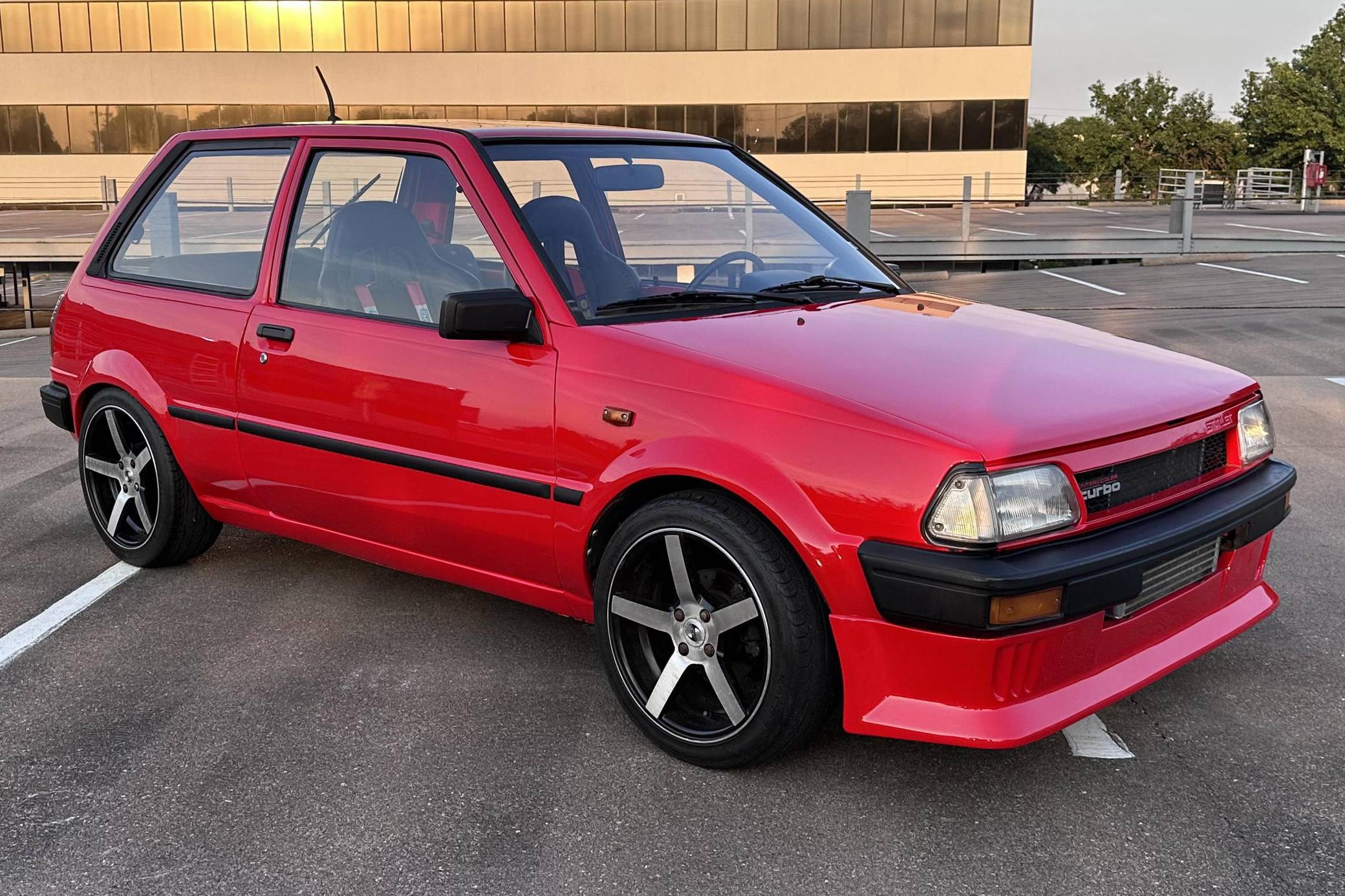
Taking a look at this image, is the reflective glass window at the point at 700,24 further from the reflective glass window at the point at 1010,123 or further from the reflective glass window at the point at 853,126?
the reflective glass window at the point at 1010,123

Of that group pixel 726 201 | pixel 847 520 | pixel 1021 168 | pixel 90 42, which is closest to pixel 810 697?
pixel 847 520

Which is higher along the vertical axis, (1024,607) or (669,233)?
(669,233)

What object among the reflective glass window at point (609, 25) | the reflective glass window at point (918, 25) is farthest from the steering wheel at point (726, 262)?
the reflective glass window at point (609, 25)

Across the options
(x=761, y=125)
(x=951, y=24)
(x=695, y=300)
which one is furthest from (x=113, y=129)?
(x=695, y=300)

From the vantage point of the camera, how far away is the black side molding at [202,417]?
4.30 metres

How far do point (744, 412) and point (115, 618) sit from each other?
257 cm

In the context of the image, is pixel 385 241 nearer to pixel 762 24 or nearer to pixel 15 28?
pixel 762 24

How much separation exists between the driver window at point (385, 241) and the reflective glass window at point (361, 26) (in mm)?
44835

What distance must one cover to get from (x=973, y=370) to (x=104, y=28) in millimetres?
49948

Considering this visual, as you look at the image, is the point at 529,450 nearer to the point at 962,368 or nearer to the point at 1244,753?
the point at 962,368

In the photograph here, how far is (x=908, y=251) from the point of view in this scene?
19.3 metres

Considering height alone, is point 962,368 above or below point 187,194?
below

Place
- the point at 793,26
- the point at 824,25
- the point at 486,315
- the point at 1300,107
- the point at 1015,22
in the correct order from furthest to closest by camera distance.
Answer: the point at 1300,107 < the point at 793,26 < the point at 824,25 < the point at 1015,22 < the point at 486,315

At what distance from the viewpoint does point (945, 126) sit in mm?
44469
